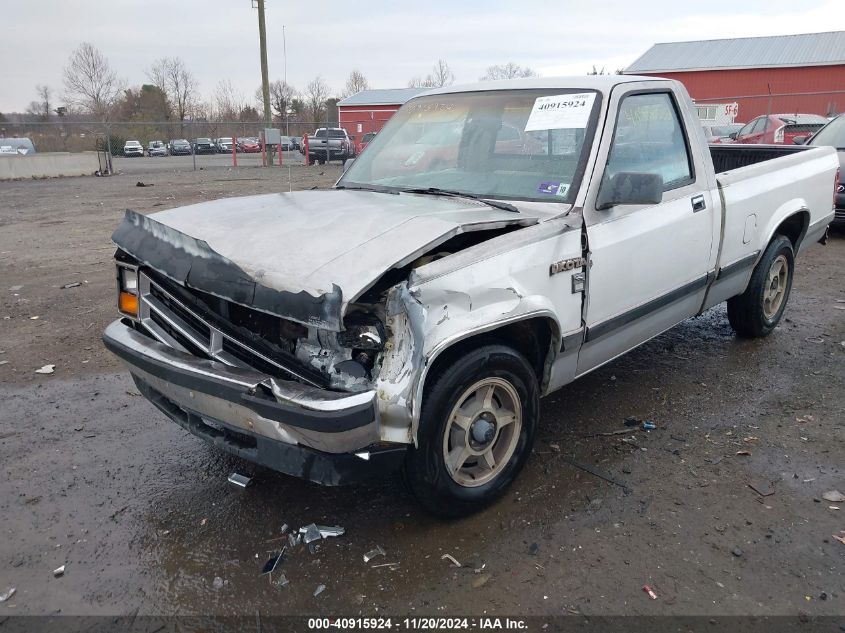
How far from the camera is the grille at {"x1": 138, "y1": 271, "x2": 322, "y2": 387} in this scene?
263 cm

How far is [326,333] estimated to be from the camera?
2.62m

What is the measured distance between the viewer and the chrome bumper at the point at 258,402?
7.55ft

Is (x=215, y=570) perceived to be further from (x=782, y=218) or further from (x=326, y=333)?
(x=782, y=218)

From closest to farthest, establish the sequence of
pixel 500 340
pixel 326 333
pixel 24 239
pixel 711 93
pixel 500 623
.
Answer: pixel 500 623 < pixel 326 333 < pixel 500 340 < pixel 24 239 < pixel 711 93

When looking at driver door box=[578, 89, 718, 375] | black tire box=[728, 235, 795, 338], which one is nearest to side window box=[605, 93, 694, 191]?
driver door box=[578, 89, 718, 375]

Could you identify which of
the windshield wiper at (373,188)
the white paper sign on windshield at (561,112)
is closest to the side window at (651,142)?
the white paper sign on windshield at (561,112)

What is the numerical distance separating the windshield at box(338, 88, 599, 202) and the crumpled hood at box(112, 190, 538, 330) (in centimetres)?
36

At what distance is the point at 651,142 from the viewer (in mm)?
3857

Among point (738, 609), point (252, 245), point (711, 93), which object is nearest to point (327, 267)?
point (252, 245)

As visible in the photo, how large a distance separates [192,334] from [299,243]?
0.65 m

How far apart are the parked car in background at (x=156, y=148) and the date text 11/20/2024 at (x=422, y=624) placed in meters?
41.6

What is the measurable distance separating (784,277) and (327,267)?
14.6 feet

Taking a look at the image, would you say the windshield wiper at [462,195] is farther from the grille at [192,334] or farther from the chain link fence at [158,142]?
the chain link fence at [158,142]

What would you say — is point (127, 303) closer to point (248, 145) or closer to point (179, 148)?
point (179, 148)
